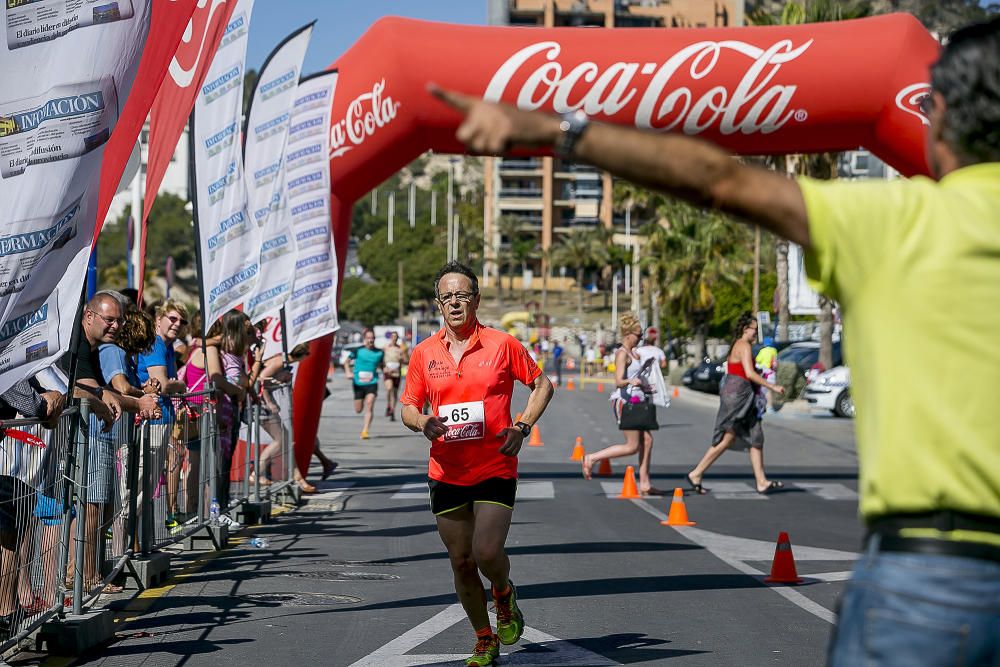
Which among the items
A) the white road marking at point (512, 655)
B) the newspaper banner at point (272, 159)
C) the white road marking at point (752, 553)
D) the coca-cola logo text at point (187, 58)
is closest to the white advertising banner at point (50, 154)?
the white road marking at point (512, 655)

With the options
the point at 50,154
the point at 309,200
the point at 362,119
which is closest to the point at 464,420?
the point at 50,154

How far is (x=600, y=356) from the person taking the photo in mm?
80500

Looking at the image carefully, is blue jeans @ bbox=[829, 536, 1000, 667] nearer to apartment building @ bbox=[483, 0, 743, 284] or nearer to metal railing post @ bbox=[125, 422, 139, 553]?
metal railing post @ bbox=[125, 422, 139, 553]

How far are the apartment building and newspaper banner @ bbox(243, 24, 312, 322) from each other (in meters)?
114

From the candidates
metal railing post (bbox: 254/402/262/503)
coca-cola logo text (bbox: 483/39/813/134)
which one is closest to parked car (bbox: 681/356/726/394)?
coca-cola logo text (bbox: 483/39/813/134)

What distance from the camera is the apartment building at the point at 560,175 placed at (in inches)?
5374

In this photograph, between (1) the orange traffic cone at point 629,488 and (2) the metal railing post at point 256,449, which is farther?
(1) the orange traffic cone at point 629,488

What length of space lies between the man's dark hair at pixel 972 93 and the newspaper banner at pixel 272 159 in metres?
11.7

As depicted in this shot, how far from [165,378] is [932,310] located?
9147 millimetres

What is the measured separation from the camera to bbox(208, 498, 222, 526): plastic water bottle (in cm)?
1169

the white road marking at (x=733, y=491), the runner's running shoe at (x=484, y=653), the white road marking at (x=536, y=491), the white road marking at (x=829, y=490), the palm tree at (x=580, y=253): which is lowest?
the white road marking at (x=829, y=490)

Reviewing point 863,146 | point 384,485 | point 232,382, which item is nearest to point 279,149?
point 232,382

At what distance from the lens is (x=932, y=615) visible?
2.57 meters

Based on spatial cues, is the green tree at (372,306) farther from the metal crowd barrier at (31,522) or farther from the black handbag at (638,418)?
the metal crowd barrier at (31,522)
